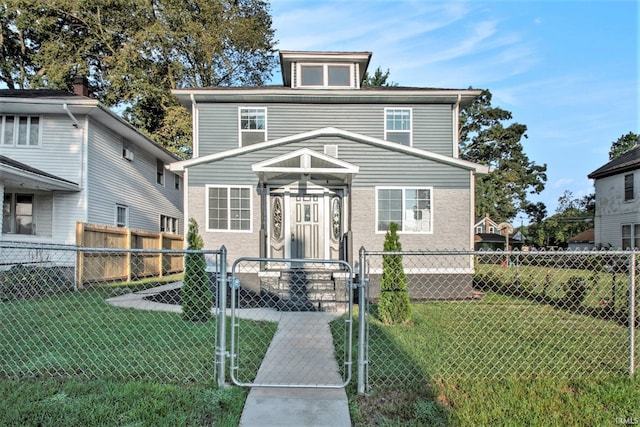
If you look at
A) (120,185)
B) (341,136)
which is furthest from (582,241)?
(120,185)

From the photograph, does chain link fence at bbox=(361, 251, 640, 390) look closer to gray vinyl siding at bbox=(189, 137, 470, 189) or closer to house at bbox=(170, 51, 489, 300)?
house at bbox=(170, 51, 489, 300)


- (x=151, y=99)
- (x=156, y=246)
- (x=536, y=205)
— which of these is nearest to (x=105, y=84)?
(x=151, y=99)

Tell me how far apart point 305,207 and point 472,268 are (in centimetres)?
476

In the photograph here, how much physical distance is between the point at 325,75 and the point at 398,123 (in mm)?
2939

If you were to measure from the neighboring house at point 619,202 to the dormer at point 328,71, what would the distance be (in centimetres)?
1594

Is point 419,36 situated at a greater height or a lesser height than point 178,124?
lesser

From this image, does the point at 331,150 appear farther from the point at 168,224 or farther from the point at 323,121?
the point at 168,224

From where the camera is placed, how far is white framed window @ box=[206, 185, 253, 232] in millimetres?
11094

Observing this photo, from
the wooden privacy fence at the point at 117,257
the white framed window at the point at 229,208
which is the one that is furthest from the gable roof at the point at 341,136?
the wooden privacy fence at the point at 117,257

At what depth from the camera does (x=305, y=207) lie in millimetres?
11203

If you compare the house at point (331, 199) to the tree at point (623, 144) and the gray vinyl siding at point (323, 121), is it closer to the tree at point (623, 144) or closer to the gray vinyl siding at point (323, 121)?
the gray vinyl siding at point (323, 121)

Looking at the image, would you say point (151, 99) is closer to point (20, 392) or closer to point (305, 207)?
point (305, 207)

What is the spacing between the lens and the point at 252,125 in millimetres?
12930

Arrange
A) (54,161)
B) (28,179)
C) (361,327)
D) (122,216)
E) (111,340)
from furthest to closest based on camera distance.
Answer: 1. (122,216)
2. (54,161)
3. (28,179)
4. (111,340)
5. (361,327)
